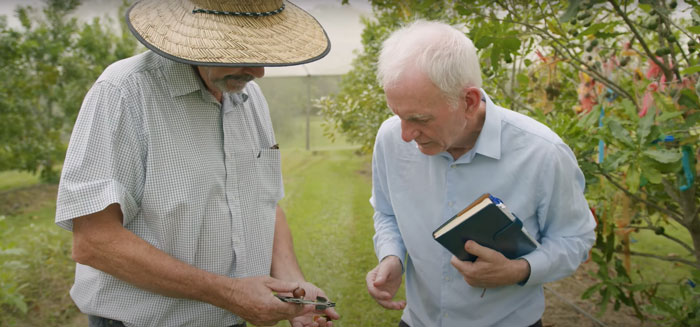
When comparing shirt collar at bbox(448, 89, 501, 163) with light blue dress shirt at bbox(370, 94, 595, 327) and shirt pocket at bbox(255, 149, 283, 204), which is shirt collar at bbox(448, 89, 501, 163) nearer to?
light blue dress shirt at bbox(370, 94, 595, 327)

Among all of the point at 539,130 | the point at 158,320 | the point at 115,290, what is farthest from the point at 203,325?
the point at 539,130

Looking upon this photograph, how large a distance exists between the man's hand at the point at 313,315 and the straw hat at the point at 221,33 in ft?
2.63

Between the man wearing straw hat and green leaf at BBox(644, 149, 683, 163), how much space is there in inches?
52.8

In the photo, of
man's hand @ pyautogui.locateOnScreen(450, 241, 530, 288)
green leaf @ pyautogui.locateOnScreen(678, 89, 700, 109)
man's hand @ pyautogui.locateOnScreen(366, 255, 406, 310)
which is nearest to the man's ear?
man's hand @ pyautogui.locateOnScreen(450, 241, 530, 288)

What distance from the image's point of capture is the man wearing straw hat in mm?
1441

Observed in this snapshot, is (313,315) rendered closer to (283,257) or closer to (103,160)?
(283,257)

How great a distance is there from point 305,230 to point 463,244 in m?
4.02

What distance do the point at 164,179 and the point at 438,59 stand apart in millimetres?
851

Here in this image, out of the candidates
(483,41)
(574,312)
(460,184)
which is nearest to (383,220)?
(460,184)

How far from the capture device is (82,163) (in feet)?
4.59

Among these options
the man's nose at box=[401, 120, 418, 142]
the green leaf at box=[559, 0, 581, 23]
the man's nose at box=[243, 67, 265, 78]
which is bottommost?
the man's nose at box=[401, 120, 418, 142]

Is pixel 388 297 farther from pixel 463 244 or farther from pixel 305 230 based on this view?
pixel 305 230

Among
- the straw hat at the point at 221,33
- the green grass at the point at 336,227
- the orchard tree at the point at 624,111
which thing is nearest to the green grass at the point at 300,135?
the green grass at the point at 336,227

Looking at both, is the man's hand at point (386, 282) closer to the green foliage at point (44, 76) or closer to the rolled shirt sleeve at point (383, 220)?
the rolled shirt sleeve at point (383, 220)
